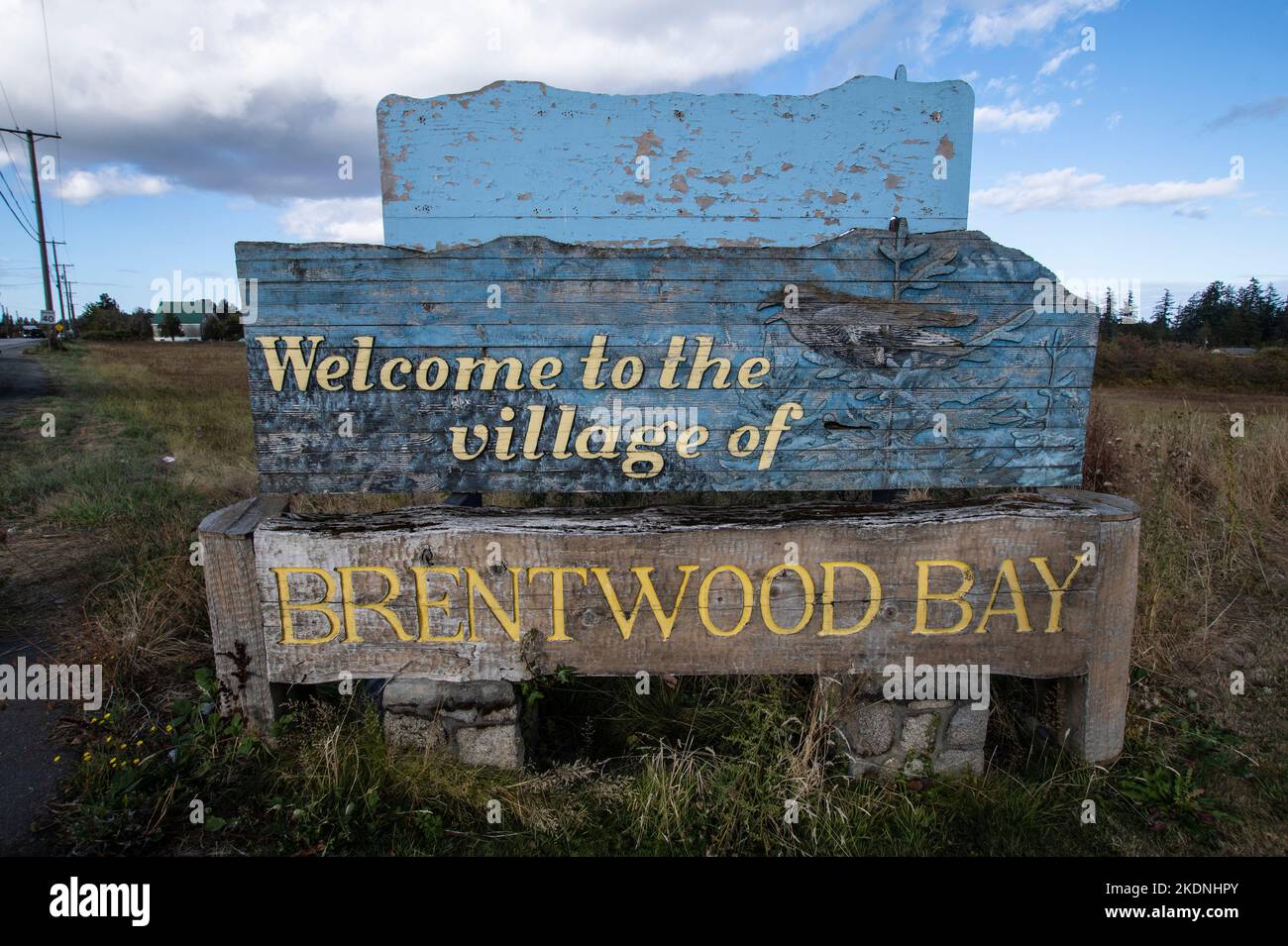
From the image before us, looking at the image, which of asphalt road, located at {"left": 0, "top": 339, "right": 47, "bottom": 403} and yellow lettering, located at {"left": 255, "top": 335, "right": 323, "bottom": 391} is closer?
yellow lettering, located at {"left": 255, "top": 335, "right": 323, "bottom": 391}

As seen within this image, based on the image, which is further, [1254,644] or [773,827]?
[1254,644]

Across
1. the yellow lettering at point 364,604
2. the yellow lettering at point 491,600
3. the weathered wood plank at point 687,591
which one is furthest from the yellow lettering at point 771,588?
the yellow lettering at point 364,604

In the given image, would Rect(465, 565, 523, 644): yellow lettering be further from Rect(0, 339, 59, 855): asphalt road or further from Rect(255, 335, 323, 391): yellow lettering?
Rect(0, 339, 59, 855): asphalt road

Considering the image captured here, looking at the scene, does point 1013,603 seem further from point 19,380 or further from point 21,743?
point 19,380

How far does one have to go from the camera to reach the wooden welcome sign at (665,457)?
3.26 meters

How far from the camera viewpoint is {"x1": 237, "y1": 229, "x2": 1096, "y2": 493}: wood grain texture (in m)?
3.24

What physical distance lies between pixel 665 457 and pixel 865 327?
1.10 metres

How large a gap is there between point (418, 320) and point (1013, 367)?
2.76m

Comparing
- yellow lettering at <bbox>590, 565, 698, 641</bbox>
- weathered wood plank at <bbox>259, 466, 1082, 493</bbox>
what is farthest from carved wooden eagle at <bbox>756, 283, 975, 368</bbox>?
yellow lettering at <bbox>590, 565, 698, 641</bbox>

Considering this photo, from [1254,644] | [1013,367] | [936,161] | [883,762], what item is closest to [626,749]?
[883,762]

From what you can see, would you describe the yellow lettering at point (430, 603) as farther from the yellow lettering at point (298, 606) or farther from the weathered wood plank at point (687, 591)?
the yellow lettering at point (298, 606)

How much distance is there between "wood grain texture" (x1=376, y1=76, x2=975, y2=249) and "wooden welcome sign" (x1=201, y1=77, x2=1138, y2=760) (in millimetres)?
683
